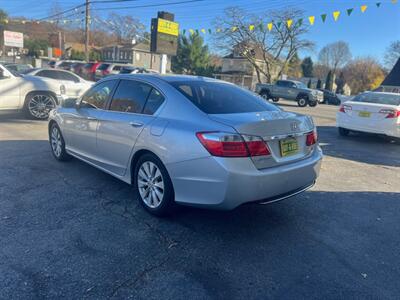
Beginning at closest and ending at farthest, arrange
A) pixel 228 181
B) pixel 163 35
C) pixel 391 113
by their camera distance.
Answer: pixel 228 181 → pixel 391 113 → pixel 163 35

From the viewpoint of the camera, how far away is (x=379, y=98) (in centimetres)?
920

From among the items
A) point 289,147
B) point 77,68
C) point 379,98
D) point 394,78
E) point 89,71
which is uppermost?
point 394,78

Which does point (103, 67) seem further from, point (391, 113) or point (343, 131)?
point (391, 113)

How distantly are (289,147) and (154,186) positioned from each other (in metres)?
1.46

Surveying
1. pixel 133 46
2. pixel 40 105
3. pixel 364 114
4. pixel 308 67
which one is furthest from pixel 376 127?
pixel 308 67

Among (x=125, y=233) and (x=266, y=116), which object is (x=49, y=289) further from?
(x=266, y=116)

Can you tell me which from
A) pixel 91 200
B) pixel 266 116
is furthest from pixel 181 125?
pixel 91 200

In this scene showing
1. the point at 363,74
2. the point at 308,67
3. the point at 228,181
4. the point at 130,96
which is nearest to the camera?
the point at 228,181

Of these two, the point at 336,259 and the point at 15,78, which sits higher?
the point at 15,78

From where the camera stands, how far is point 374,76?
65.2 metres

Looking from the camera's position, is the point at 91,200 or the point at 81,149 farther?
the point at 81,149

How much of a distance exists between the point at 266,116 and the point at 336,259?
1.49m

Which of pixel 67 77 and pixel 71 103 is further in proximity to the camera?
pixel 67 77

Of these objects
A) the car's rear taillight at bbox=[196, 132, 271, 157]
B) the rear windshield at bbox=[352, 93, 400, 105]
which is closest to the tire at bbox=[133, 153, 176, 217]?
the car's rear taillight at bbox=[196, 132, 271, 157]
